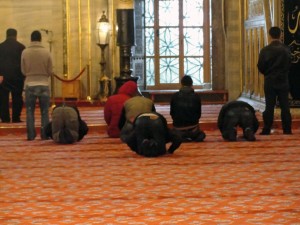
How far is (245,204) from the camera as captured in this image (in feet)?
19.7

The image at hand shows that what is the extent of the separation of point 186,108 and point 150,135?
134cm

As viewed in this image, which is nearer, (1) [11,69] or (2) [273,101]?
(2) [273,101]

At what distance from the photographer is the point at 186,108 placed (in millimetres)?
9664

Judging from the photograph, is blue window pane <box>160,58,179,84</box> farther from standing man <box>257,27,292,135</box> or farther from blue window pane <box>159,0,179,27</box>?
→ standing man <box>257,27,292,135</box>

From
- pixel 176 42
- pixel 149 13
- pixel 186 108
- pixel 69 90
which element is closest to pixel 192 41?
pixel 176 42

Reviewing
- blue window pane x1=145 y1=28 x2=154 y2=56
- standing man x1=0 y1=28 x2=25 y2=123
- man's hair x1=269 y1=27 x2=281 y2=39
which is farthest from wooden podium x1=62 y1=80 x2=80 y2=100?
man's hair x1=269 y1=27 x2=281 y2=39

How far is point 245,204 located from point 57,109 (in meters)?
4.02

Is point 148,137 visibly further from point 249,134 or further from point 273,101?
point 273,101

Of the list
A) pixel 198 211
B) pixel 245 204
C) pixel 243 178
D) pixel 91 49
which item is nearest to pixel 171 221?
pixel 198 211

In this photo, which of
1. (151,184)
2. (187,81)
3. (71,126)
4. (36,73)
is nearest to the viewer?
(151,184)

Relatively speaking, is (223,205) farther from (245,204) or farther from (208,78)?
(208,78)

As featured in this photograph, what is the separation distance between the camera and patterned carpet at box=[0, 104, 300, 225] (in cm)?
567

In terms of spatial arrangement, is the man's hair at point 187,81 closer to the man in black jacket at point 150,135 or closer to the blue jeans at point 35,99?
the man in black jacket at point 150,135

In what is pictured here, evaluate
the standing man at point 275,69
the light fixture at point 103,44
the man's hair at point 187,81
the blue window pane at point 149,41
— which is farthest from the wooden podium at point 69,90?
the man's hair at point 187,81
